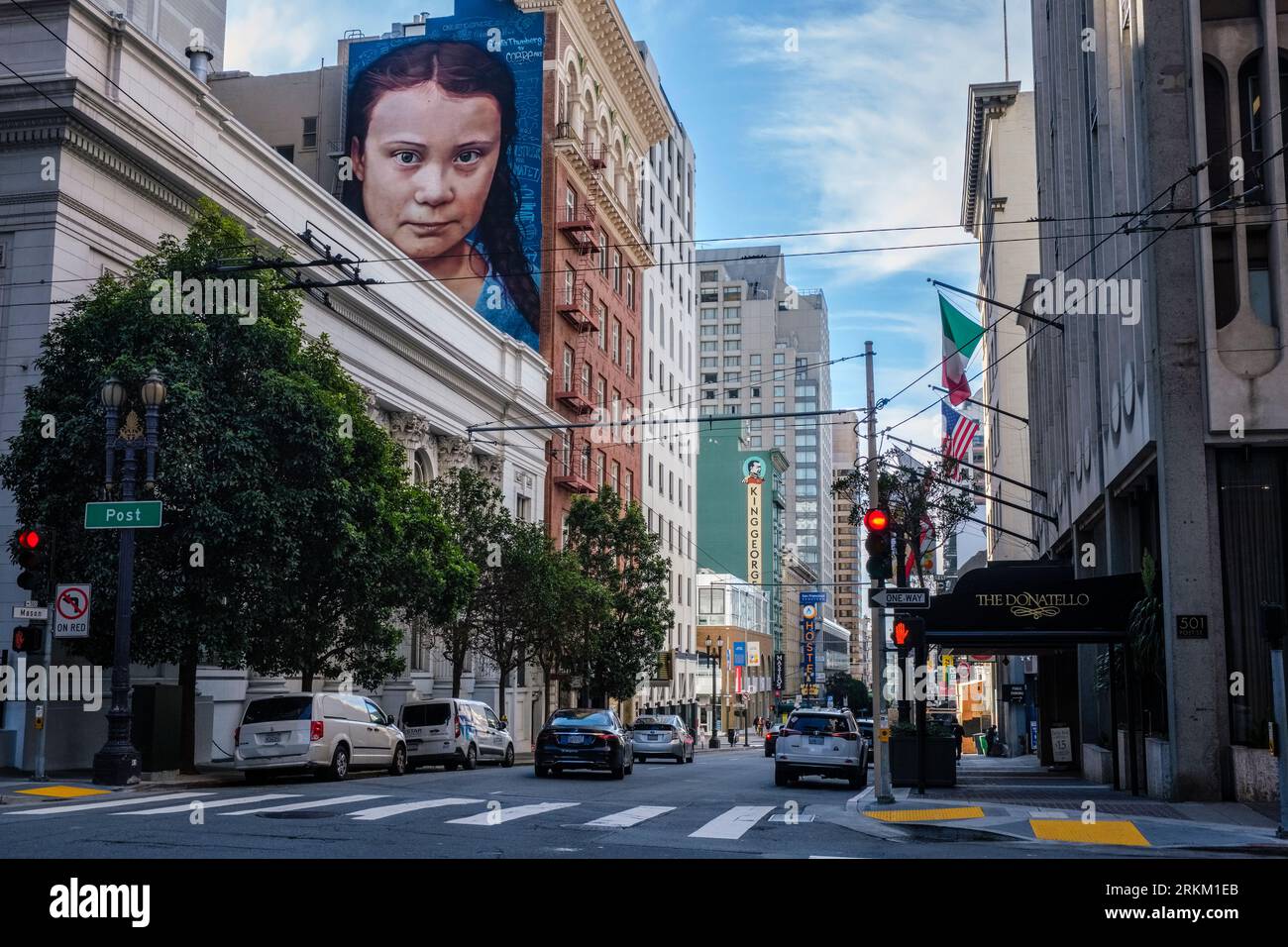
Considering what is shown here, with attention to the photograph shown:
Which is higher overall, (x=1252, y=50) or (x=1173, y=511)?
(x=1252, y=50)

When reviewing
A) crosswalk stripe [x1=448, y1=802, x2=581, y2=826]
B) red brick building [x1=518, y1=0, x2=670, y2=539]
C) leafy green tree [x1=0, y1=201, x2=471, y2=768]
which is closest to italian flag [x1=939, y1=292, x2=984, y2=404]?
leafy green tree [x1=0, y1=201, x2=471, y2=768]

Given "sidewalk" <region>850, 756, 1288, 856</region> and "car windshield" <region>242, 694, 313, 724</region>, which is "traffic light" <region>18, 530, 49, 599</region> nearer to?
"car windshield" <region>242, 694, 313, 724</region>

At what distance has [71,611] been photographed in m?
22.6

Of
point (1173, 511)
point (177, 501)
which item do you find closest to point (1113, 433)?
point (1173, 511)

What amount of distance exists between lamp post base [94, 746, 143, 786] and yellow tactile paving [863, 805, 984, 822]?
1206 cm

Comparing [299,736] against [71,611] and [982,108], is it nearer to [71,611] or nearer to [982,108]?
[71,611]

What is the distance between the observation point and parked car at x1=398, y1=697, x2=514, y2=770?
107 ft

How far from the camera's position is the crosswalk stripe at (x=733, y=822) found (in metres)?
15.8

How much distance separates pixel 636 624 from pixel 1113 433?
33271 millimetres

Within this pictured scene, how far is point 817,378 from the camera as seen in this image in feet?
632

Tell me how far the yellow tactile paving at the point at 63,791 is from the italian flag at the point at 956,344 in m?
23.7

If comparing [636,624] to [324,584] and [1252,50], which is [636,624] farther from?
[1252,50]
